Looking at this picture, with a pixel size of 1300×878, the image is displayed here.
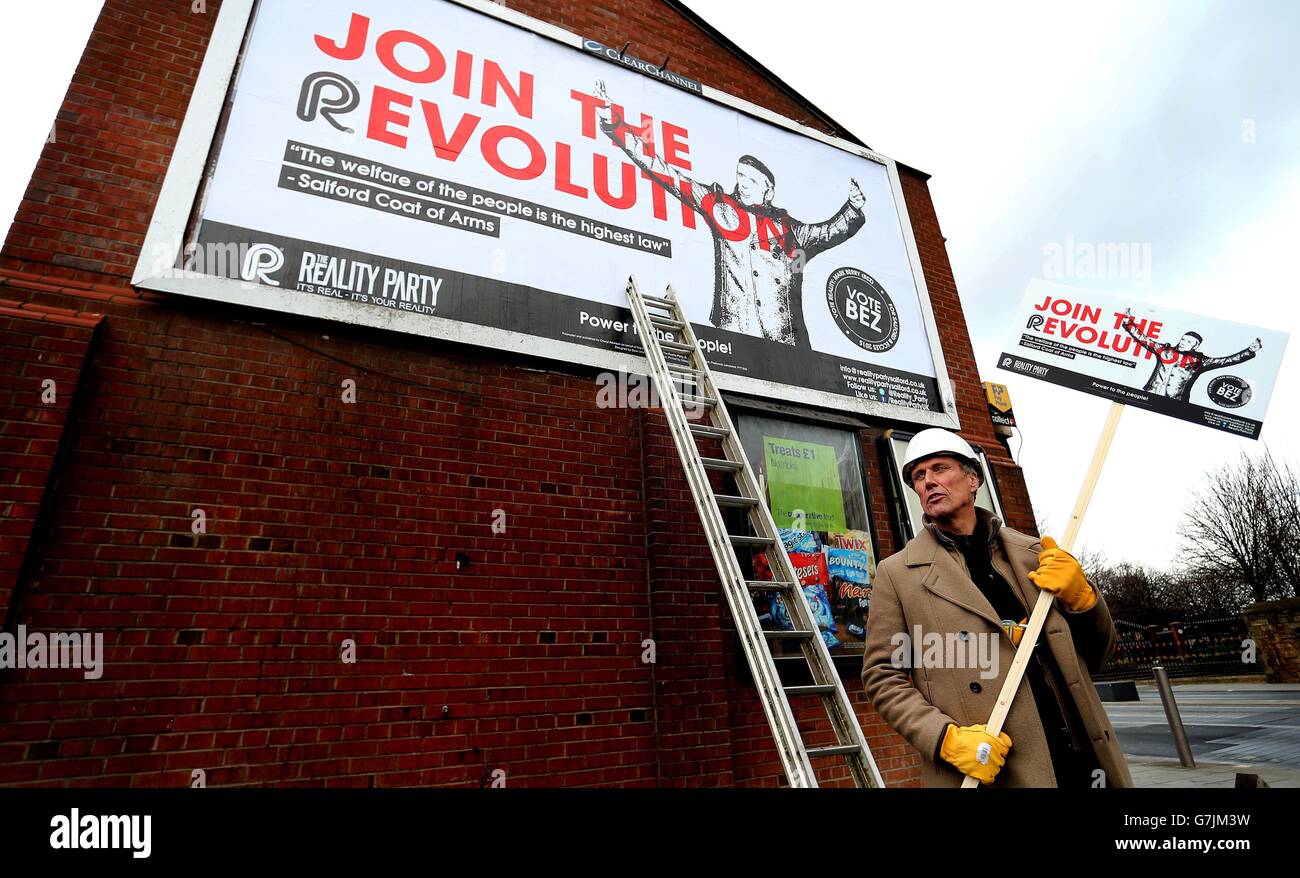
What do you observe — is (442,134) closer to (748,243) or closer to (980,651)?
(748,243)

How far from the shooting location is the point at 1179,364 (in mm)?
3840

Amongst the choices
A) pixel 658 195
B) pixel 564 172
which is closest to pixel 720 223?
pixel 658 195

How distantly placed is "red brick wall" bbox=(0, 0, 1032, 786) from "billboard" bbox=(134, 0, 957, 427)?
293 millimetres

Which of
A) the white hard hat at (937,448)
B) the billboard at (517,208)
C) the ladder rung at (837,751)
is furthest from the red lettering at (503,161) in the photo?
the ladder rung at (837,751)

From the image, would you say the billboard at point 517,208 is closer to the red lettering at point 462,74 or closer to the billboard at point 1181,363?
the red lettering at point 462,74


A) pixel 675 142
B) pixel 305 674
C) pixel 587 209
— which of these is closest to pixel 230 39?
pixel 587 209

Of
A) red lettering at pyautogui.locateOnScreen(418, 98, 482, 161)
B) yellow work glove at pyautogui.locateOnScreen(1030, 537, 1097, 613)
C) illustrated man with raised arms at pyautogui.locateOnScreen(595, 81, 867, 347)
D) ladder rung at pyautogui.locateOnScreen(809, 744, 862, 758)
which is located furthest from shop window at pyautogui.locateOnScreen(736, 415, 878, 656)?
red lettering at pyautogui.locateOnScreen(418, 98, 482, 161)

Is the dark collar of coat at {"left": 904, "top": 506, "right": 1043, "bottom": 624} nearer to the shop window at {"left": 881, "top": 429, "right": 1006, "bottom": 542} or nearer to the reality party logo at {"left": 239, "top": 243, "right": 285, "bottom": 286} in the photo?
the shop window at {"left": 881, "top": 429, "right": 1006, "bottom": 542}

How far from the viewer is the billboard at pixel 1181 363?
3807 millimetres

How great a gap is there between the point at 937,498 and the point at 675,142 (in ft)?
16.7

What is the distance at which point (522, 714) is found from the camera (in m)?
3.75
